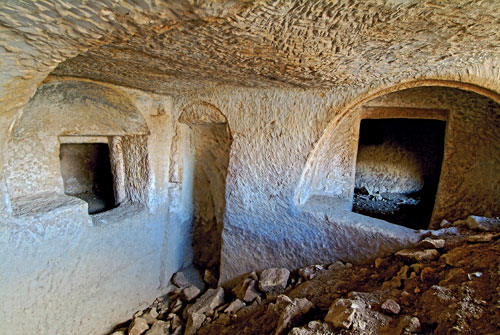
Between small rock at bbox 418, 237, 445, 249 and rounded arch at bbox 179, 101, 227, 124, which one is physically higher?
rounded arch at bbox 179, 101, 227, 124

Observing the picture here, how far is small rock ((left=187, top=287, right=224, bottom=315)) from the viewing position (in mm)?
2148

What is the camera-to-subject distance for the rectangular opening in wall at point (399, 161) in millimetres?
3861

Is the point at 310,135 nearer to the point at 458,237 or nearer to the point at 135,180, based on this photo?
the point at 458,237

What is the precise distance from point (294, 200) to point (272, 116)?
71 cm

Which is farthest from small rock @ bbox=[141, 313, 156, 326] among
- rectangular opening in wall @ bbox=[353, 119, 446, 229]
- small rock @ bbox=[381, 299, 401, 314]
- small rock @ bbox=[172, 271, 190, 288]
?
rectangular opening in wall @ bbox=[353, 119, 446, 229]

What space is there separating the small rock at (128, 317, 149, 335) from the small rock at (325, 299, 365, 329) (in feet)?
5.61

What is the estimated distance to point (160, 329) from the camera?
2225mm

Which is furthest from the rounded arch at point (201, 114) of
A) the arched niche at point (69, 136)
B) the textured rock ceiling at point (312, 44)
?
the textured rock ceiling at point (312, 44)

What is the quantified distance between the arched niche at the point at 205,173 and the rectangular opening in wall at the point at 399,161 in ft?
6.72

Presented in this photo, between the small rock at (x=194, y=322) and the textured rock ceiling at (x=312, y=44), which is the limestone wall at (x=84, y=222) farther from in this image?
the small rock at (x=194, y=322)

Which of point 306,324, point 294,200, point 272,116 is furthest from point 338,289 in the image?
point 272,116

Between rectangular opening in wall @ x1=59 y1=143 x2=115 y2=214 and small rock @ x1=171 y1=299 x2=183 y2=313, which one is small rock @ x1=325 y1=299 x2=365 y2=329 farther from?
rectangular opening in wall @ x1=59 y1=143 x2=115 y2=214

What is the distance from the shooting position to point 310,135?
6.65 feet

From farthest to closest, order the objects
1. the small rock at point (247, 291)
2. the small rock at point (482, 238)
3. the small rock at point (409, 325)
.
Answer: the small rock at point (247, 291), the small rock at point (482, 238), the small rock at point (409, 325)
